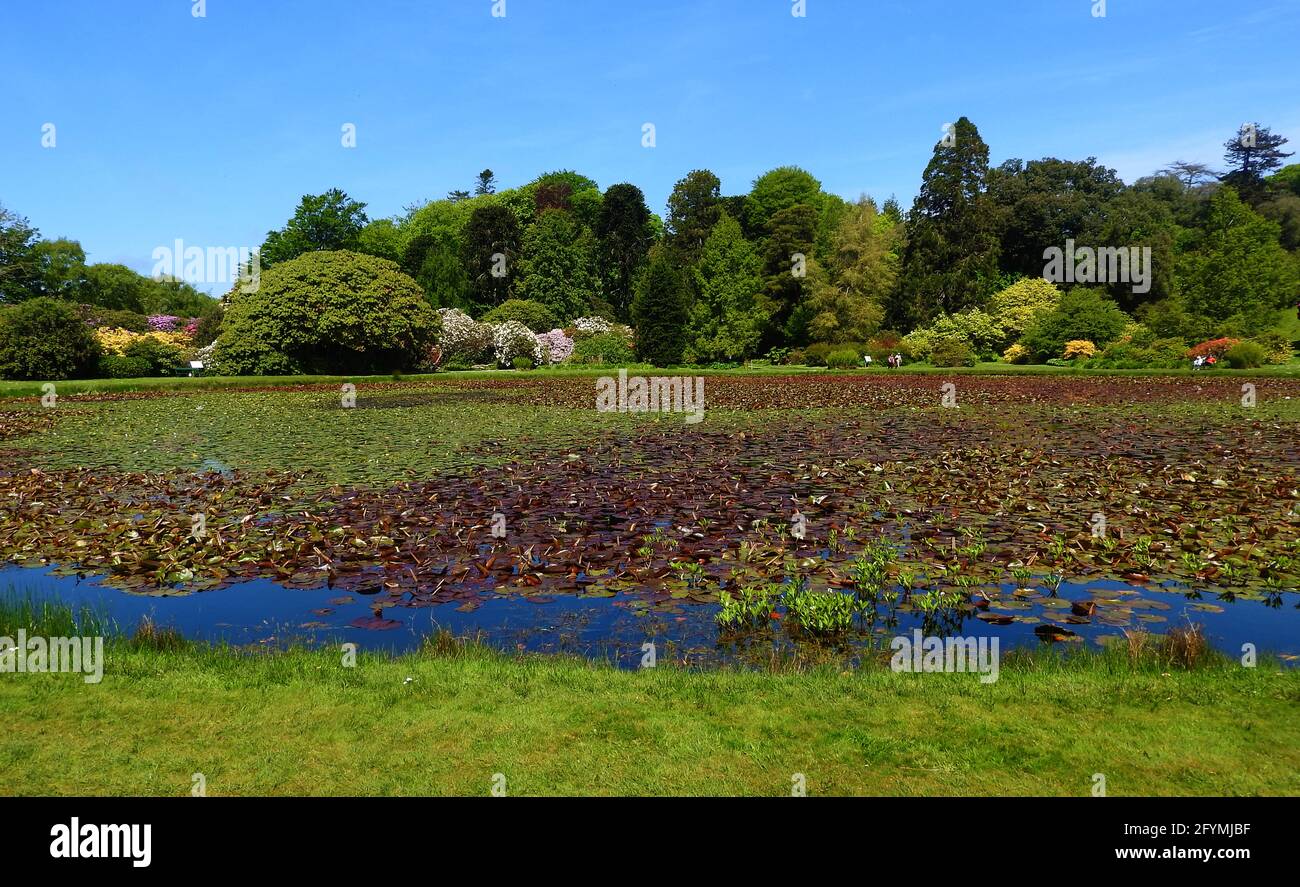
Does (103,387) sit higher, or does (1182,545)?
(103,387)

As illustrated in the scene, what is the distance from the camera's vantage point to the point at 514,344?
59.5m

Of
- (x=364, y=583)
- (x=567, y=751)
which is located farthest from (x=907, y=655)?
(x=364, y=583)

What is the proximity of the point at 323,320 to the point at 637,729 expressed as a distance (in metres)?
48.7

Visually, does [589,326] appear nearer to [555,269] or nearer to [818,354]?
[555,269]

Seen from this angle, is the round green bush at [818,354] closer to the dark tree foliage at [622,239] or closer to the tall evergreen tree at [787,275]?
the tall evergreen tree at [787,275]

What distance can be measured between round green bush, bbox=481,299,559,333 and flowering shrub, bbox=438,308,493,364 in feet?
9.89

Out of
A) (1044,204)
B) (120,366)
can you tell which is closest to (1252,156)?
(1044,204)

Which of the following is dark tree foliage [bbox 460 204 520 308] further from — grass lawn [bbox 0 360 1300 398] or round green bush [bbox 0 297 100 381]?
round green bush [bbox 0 297 100 381]

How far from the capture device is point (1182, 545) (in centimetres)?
826

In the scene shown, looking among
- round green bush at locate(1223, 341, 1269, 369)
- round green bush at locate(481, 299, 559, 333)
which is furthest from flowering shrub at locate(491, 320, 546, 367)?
round green bush at locate(1223, 341, 1269, 369)

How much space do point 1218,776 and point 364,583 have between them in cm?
694

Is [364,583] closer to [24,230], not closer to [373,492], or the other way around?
[373,492]

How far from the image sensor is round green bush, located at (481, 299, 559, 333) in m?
64.1

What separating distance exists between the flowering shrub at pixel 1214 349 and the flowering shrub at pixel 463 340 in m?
46.9
